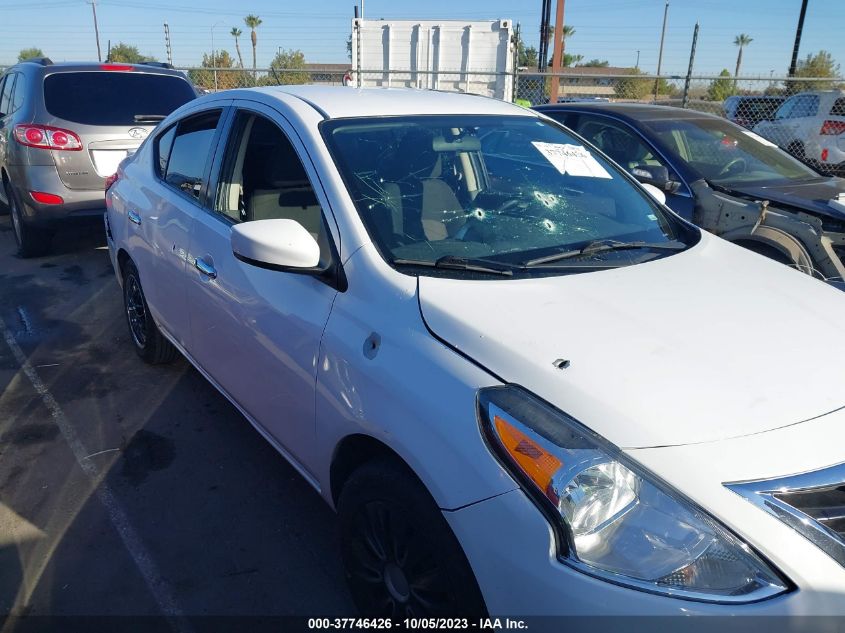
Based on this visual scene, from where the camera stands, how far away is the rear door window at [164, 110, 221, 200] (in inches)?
130

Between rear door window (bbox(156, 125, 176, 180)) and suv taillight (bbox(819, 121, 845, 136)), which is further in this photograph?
suv taillight (bbox(819, 121, 845, 136))

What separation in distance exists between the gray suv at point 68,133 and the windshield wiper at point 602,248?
16.7 ft

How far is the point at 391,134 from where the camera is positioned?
8.89 ft

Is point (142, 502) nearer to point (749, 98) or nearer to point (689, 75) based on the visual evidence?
point (689, 75)

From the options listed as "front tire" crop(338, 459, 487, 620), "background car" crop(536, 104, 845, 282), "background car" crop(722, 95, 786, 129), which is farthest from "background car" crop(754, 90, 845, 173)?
"front tire" crop(338, 459, 487, 620)

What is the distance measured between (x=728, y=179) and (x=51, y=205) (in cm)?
598

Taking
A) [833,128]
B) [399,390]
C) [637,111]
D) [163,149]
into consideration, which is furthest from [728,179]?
[833,128]

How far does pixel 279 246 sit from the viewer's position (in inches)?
86.7

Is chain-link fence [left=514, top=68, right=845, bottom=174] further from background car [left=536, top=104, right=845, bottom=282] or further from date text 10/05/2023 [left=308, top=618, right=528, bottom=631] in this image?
date text 10/05/2023 [left=308, top=618, right=528, bottom=631]

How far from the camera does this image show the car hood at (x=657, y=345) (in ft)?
5.31

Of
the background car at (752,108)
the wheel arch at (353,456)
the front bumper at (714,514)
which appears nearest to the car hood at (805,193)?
the front bumper at (714,514)

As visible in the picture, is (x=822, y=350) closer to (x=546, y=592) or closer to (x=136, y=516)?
(x=546, y=592)

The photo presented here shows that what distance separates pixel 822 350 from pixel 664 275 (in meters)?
0.57

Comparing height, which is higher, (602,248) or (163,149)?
(163,149)
